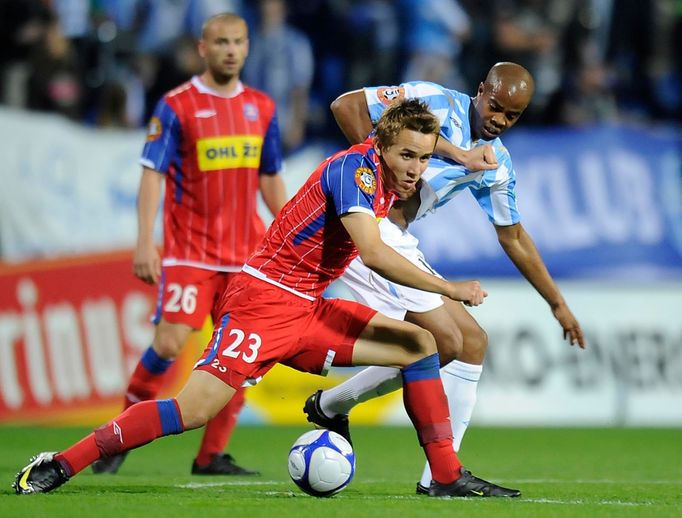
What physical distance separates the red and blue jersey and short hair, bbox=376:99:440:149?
0.10 m

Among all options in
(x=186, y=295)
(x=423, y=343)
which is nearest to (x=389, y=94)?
(x=423, y=343)

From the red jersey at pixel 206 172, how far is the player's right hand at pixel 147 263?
0.12m

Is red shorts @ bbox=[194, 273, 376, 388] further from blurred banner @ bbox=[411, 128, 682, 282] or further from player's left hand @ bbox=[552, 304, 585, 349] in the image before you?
blurred banner @ bbox=[411, 128, 682, 282]

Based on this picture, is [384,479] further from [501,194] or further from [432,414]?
[501,194]

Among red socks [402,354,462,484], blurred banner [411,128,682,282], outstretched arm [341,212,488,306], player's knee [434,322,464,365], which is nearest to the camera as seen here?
outstretched arm [341,212,488,306]

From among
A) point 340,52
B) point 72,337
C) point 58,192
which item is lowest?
point 72,337

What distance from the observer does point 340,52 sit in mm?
13312

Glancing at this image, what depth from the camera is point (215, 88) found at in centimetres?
780

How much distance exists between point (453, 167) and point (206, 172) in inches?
70.1

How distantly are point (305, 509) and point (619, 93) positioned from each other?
963cm

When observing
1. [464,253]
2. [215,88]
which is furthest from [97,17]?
[215,88]

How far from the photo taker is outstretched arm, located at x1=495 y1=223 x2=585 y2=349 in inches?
263

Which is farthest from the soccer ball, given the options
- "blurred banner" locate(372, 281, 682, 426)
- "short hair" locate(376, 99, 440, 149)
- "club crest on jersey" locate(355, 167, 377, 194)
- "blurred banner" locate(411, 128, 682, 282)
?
"blurred banner" locate(411, 128, 682, 282)

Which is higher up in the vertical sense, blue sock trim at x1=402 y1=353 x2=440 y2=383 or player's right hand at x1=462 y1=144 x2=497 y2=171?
player's right hand at x1=462 y1=144 x2=497 y2=171
